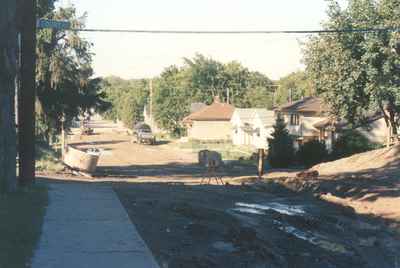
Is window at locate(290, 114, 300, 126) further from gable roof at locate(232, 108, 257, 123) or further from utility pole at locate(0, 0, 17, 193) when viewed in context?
utility pole at locate(0, 0, 17, 193)

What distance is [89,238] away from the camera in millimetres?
9039

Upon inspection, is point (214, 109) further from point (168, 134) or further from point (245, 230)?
point (245, 230)

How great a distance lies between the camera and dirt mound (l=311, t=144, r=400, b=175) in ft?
102

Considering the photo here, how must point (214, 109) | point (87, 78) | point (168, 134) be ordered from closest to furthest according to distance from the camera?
point (87, 78) < point (214, 109) < point (168, 134)

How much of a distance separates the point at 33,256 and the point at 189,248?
2.15 m

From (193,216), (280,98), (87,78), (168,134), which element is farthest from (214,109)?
(193,216)

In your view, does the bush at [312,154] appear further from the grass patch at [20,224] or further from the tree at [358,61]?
the grass patch at [20,224]

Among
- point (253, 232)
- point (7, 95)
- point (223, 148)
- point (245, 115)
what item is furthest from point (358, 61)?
point (245, 115)

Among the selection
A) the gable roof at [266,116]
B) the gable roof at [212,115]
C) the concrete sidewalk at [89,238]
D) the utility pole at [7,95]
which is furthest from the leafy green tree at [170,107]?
the concrete sidewalk at [89,238]

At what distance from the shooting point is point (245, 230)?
10.9m

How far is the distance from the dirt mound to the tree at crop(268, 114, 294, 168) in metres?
8.64

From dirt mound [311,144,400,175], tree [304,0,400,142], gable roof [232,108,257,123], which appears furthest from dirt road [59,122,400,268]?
gable roof [232,108,257,123]

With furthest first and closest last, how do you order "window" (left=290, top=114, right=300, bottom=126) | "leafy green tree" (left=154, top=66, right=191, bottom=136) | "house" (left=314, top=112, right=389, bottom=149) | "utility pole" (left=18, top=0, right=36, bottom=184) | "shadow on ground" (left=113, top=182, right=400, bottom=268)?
"leafy green tree" (left=154, top=66, right=191, bottom=136), "window" (left=290, top=114, right=300, bottom=126), "house" (left=314, top=112, right=389, bottom=149), "utility pole" (left=18, top=0, right=36, bottom=184), "shadow on ground" (left=113, top=182, right=400, bottom=268)

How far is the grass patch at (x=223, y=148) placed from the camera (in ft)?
206
